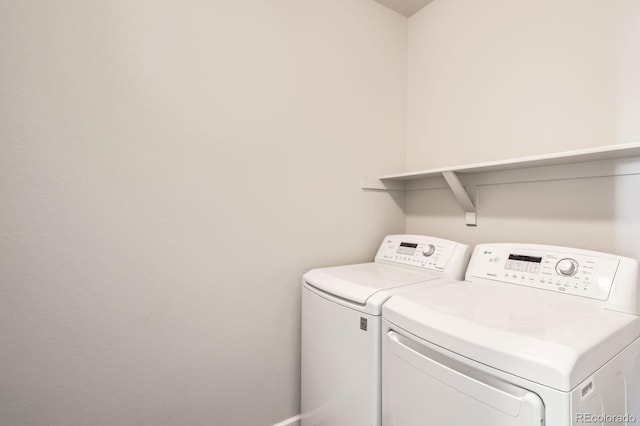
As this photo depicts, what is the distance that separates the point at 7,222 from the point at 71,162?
255mm

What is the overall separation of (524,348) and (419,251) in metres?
0.87

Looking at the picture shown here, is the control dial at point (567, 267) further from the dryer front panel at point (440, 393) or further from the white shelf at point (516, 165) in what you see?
the dryer front panel at point (440, 393)

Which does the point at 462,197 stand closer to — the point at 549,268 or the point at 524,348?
the point at 549,268

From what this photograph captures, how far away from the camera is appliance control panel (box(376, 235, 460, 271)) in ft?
4.58

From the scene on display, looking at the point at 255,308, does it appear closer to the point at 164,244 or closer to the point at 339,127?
the point at 164,244

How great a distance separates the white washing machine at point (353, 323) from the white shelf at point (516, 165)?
0.88ft

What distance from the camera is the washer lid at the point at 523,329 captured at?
61 cm

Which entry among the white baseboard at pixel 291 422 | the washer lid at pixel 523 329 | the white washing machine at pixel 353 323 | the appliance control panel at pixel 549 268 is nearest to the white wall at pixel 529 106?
the appliance control panel at pixel 549 268

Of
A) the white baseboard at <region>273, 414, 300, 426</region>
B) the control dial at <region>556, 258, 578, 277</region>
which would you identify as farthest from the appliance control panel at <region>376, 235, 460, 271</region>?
the white baseboard at <region>273, 414, 300, 426</region>

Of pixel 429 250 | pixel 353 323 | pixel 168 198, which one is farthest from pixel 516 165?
pixel 168 198

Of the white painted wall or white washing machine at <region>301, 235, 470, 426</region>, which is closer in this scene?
white washing machine at <region>301, 235, 470, 426</region>

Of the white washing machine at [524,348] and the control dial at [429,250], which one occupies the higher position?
the control dial at [429,250]

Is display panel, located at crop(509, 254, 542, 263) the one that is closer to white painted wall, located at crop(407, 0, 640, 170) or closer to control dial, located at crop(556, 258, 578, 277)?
control dial, located at crop(556, 258, 578, 277)

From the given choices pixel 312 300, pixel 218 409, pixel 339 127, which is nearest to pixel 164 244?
pixel 312 300
